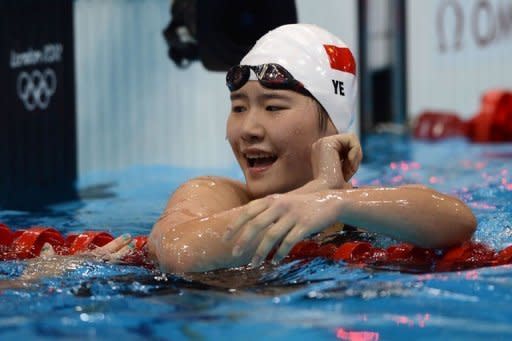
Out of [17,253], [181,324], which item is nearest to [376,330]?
[181,324]

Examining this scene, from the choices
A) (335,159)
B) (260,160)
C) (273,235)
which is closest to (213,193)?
(260,160)

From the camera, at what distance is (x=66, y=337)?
2104 millimetres

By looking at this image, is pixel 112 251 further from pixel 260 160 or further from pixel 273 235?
pixel 273 235

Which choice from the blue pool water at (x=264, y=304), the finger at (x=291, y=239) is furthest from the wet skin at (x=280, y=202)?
the blue pool water at (x=264, y=304)

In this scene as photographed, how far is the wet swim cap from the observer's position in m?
3.08

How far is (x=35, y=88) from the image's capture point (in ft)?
19.0

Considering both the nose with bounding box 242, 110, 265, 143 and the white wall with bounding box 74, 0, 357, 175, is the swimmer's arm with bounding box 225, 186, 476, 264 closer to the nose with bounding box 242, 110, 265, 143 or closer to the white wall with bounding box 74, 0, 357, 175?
the nose with bounding box 242, 110, 265, 143

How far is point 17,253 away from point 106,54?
11.5 feet

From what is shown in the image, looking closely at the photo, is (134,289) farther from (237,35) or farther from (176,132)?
(176,132)

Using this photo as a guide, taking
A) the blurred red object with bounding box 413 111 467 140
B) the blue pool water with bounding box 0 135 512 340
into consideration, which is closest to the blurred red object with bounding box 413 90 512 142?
the blurred red object with bounding box 413 111 467 140

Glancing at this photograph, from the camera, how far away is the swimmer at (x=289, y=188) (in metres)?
2.46

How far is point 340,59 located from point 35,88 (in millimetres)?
3011

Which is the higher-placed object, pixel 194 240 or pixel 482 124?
pixel 194 240

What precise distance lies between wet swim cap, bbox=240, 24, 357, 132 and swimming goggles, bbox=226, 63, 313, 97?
2 centimetres
